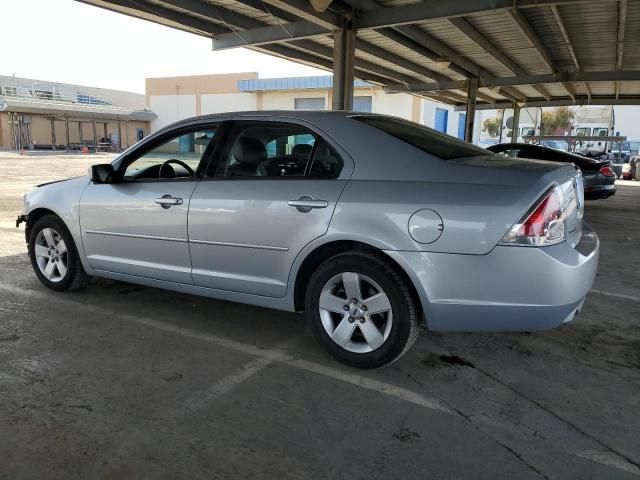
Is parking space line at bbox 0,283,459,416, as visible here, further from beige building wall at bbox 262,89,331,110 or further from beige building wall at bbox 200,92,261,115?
beige building wall at bbox 200,92,261,115

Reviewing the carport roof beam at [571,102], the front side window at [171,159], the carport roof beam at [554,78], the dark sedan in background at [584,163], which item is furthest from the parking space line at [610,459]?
the carport roof beam at [571,102]

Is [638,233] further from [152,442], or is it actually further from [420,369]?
[152,442]

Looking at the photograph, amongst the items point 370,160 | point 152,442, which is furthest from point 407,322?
point 152,442

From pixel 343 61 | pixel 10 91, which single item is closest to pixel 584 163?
pixel 343 61

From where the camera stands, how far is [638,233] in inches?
367

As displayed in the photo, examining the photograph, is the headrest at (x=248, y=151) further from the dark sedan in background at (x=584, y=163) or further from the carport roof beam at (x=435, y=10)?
the dark sedan in background at (x=584, y=163)

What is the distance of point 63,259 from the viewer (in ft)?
16.0

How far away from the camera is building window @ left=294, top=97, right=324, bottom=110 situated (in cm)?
3775

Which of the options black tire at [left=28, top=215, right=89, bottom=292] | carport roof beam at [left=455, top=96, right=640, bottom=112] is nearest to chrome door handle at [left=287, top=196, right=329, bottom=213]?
black tire at [left=28, top=215, right=89, bottom=292]

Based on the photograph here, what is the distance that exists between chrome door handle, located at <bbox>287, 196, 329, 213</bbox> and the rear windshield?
2.20 ft

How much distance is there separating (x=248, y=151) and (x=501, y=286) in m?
2.06

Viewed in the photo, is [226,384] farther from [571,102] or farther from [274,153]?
[571,102]

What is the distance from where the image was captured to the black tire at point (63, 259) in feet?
15.6

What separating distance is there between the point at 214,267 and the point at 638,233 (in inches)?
333
